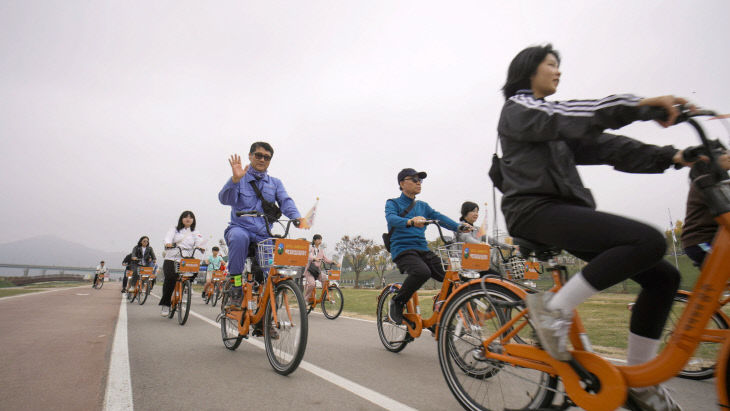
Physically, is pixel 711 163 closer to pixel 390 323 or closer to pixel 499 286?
pixel 499 286

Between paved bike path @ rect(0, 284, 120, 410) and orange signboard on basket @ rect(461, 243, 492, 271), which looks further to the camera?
orange signboard on basket @ rect(461, 243, 492, 271)

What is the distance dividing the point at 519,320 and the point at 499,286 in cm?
23

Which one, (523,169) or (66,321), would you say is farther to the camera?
(66,321)

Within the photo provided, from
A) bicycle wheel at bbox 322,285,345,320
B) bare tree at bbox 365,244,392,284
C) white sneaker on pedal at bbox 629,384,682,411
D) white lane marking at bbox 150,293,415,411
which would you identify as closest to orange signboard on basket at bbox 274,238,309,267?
white lane marking at bbox 150,293,415,411

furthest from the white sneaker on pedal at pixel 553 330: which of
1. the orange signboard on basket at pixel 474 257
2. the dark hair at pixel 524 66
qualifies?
the orange signboard on basket at pixel 474 257

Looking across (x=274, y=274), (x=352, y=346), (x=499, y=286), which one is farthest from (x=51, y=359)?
(x=499, y=286)

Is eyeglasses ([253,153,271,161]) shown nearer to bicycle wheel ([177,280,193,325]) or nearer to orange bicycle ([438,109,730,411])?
orange bicycle ([438,109,730,411])

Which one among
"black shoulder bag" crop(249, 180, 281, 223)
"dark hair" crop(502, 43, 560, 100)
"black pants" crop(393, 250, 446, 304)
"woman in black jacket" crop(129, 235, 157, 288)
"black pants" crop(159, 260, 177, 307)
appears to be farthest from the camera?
"woman in black jacket" crop(129, 235, 157, 288)

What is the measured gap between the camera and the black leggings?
5.67 ft

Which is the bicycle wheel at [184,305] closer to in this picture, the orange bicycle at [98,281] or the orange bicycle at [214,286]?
the orange bicycle at [214,286]

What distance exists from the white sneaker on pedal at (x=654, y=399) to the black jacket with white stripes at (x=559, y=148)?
2.92 ft

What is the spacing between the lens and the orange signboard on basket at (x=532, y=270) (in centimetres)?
762

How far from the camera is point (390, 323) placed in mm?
4488

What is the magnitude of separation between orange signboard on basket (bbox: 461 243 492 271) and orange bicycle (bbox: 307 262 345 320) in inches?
190
